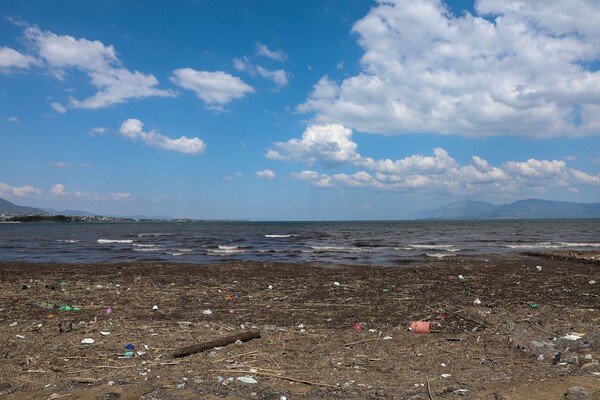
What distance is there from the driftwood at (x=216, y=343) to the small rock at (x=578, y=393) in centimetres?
505

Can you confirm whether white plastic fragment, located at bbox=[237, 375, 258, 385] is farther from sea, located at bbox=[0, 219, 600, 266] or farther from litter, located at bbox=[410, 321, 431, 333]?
sea, located at bbox=[0, 219, 600, 266]

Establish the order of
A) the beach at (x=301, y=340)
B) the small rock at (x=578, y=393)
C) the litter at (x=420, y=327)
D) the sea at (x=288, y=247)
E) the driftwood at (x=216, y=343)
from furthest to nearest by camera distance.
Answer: the sea at (x=288, y=247) < the litter at (x=420, y=327) < the driftwood at (x=216, y=343) < the beach at (x=301, y=340) < the small rock at (x=578, y=393)

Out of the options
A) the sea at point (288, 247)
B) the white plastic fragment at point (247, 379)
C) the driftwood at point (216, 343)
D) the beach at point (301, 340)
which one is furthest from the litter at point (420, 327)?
the sea at point (288, 247)

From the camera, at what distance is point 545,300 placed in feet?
38.6

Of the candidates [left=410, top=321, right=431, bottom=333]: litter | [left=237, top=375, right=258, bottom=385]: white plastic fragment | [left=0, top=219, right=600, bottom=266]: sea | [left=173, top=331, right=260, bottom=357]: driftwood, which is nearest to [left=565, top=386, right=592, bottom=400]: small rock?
[left=410, top=321, right=431, bottom=333]: litter

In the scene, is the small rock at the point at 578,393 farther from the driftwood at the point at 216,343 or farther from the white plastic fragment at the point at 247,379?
the driftwood at the point at 216,343

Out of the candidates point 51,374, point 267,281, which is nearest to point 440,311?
point 267,281

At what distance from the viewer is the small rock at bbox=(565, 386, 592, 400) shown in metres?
5.03

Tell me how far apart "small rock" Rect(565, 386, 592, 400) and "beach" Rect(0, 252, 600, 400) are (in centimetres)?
12

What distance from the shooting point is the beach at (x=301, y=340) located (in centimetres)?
563

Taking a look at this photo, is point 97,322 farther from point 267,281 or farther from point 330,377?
point 267,281

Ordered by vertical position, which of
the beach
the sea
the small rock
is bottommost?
the sea

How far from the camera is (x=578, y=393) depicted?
5.10m

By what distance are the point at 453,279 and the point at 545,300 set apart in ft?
15.3
